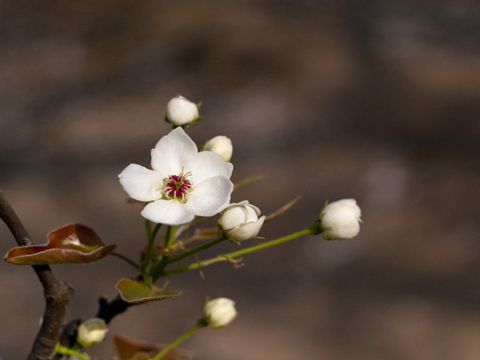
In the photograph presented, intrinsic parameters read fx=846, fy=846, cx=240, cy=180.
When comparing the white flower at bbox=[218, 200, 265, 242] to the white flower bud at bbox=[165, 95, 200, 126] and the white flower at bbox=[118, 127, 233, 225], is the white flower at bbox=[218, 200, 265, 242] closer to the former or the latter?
the white flower at bbox=[118, 127, 233, 225]

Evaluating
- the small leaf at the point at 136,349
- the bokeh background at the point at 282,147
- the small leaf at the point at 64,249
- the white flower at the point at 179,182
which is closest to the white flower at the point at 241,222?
the white flower at the point at 179,182

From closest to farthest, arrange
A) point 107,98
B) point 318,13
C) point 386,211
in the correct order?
point 386,211 < point 107,98 < point 318,13

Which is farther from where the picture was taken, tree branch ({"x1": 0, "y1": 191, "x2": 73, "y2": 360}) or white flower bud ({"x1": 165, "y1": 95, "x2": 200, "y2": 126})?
white flower bud ({"x1": 165, "y1": 95, "x2": 200, "y2": 126})

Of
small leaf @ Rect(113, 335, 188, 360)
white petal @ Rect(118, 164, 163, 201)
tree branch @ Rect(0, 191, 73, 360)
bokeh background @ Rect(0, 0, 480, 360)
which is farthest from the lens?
bokeh background @ Rect(0, 0, 480, 360)

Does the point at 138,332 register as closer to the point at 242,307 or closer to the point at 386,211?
the point at 242,307

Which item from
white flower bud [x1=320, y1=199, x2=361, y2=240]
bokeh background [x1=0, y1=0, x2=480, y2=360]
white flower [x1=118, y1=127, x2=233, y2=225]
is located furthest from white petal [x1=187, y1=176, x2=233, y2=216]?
bokeh background [x1=0, y1=0, x2=480, y2=360]

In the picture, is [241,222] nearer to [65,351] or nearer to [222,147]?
[222,147]

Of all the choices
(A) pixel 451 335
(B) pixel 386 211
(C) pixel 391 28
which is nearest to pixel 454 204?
(B) pixel 386 211
